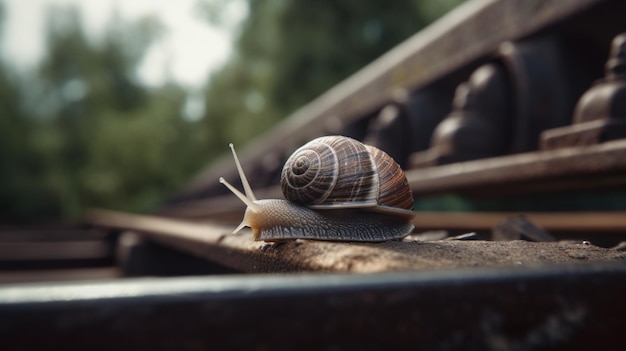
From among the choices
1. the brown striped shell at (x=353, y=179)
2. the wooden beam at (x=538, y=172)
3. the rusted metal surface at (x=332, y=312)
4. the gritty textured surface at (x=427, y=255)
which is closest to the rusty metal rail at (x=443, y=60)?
the wooden beam at (x=538, y=172)

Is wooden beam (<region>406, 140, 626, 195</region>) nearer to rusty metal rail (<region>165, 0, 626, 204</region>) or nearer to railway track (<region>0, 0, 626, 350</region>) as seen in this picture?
railway track (<region>0, 0, 626, 350</region>)

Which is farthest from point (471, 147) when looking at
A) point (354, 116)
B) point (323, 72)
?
point (323, 72)

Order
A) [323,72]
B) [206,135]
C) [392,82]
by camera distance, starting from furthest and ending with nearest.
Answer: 1. [206,135]
2. [323,72]
3. [392,82]

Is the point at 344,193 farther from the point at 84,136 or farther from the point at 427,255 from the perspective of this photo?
the point at 84,136

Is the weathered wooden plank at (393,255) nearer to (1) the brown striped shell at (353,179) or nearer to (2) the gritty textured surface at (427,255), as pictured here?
(2) the gritty textured surface at (427,255)

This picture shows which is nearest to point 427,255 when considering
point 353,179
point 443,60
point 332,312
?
point 332,312

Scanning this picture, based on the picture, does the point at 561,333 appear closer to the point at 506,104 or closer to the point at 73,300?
the point at 73,300
